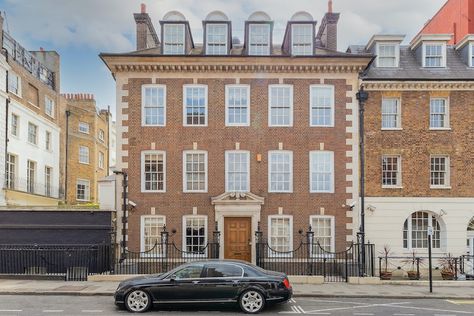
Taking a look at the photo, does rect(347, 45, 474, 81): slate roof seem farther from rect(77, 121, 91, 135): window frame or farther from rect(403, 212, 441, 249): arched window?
rect(77, 121, 91, 135): window frame

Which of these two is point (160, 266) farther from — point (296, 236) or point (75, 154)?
point (75, 154)

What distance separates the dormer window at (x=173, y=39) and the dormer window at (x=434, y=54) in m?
12.3

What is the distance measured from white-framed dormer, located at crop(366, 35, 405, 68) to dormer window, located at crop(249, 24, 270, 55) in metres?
5.68

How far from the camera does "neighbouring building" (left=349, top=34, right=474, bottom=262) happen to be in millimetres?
20750

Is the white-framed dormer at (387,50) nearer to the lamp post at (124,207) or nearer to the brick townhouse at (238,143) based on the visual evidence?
the brick townhouse at (238,143)

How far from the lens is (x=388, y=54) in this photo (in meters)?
22.4

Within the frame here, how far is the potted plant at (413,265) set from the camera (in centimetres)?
1906

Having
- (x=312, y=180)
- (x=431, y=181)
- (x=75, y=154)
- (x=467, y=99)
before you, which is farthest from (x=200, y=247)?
(x=75, y=154)

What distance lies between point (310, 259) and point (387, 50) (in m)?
11.4

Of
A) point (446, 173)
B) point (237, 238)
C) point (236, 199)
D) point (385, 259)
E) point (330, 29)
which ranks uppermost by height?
point (330, 29)

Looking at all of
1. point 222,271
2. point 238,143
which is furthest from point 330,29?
point 222,271

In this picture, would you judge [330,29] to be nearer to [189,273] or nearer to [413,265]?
[413,265]

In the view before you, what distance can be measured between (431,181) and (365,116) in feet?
14.7

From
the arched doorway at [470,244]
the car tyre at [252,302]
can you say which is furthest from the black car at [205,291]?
the arched doorway at [470,244]
